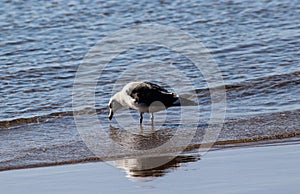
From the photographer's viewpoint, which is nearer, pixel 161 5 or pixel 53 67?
pixel 53 67

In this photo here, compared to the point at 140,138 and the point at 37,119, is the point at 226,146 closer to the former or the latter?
the point at 140,138

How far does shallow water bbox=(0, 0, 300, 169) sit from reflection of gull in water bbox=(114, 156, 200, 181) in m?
0.50

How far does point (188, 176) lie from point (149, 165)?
537 millimetres

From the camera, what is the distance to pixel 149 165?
20.2 ft

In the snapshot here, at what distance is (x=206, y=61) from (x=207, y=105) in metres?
2.31

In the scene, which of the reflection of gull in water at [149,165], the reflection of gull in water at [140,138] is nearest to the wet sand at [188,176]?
the reflection of gull in water at [149,165]

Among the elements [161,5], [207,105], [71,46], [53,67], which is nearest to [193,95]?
[207,105]

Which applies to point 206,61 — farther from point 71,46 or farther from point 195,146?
point 195,146

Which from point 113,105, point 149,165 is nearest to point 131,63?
point 113,105

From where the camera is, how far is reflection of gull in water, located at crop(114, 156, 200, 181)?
5.84m

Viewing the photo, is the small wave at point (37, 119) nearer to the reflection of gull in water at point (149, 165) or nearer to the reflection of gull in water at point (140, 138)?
the reflection of gull in water at point (140, 138)

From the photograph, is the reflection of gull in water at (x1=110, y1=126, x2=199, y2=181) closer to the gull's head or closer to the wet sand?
the wet sand

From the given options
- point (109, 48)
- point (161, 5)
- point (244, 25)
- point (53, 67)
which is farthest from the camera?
point (161, 5)

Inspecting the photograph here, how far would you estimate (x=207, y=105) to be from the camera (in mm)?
8484
